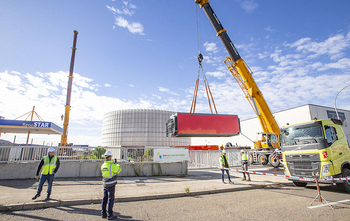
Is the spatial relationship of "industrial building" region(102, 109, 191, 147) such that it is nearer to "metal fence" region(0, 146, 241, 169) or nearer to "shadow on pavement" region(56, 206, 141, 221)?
"metal fence" region(0, 146, 241, 169)

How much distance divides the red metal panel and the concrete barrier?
3.19 m

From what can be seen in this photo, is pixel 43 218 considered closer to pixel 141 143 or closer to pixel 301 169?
pixel 301 169

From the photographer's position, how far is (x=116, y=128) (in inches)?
3029

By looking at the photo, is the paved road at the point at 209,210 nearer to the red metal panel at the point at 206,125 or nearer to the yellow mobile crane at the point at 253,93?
the red metal panel at the point at 206,125

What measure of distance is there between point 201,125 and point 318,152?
9400 mm

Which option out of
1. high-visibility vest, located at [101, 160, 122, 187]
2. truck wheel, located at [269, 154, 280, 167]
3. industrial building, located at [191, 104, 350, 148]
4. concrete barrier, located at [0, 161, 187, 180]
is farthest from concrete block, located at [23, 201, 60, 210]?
industrial building, located at [191, 104, 350, 148]

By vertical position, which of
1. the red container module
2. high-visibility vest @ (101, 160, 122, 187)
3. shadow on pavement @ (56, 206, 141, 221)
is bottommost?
shadow on pavement @ (56, 206, 141, 221)

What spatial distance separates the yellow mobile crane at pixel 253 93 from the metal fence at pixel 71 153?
12.4 metres

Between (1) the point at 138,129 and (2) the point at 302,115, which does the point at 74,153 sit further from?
(1) the point at 138,129

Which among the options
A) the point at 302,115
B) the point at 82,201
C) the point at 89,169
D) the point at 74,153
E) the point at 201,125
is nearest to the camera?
the point at 82,201

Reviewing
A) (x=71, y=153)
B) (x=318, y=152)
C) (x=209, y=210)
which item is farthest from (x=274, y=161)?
(x=71, y=153)

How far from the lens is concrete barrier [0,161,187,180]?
10.6 m

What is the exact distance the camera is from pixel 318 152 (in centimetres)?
789

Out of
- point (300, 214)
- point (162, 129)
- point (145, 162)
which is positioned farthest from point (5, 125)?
point (162, 129)
